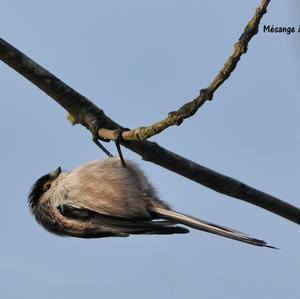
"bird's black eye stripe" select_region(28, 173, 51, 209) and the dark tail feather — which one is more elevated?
"bird's black eye stripe" select_region(28, 173, 51, 209)

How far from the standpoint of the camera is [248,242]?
384cm

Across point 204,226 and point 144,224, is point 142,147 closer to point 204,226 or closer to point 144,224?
point 204,226

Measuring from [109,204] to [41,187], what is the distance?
79 cm

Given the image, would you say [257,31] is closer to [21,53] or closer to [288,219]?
[288,219]

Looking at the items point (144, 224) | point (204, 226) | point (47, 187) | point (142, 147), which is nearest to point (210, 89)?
point (142, 147)

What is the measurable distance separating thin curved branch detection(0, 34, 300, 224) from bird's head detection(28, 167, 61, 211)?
1.22 m

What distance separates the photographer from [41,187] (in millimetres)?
5387

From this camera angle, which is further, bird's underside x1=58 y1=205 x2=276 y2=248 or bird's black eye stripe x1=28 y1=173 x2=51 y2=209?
bird's black eye stripe x1=28 y1=173 x2=51 y2=209

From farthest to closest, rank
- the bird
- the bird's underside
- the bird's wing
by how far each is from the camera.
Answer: the bird < the bird's wing < the bird's underside

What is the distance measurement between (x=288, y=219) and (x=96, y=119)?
1221 mm

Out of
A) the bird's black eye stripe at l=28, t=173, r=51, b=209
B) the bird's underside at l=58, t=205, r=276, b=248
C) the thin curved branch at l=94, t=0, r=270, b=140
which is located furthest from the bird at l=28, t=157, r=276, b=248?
the thin curved branch at l=94, t=0, r=270, b=140

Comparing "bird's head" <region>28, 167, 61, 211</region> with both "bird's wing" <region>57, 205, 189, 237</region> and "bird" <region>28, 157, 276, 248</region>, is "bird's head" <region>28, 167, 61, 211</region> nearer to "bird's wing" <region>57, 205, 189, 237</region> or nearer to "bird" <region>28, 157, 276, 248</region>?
"bird" <region>28, 157, 276, 248</region>

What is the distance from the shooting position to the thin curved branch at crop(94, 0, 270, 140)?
9.54ft

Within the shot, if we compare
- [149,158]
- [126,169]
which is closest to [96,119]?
[149,158]
